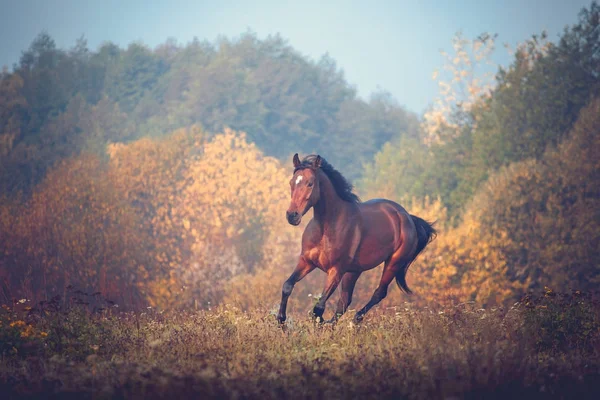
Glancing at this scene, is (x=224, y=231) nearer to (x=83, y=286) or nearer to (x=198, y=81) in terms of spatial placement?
(x=83, y=286)

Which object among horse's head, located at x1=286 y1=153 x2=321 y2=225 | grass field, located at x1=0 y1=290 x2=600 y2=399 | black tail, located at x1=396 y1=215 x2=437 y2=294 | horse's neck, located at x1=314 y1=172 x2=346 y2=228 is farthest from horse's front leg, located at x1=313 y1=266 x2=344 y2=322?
black tail, located at x1=396 y1=215 x2=437 y2=294

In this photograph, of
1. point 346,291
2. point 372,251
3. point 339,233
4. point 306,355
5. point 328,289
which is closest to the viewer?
point 306,355

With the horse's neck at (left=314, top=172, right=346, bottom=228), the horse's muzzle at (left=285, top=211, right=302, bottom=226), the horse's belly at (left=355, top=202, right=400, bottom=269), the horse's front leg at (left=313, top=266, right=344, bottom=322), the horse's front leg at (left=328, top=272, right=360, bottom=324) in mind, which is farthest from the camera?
the horse's belly at (left=355, top=202, right=400, bottom=269)

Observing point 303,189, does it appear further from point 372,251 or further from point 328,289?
point 372,251

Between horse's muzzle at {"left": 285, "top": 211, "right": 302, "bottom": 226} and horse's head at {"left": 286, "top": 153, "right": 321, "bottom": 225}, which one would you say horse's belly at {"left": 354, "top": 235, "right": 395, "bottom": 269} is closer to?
horse's head at {"left": 286, "top": 153, "right": 321, "bottom": 225}

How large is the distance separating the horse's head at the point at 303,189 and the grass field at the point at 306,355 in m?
1.47

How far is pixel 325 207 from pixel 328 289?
44.6 inches

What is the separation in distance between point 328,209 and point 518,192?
31.3 m

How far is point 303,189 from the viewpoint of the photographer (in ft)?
33.0

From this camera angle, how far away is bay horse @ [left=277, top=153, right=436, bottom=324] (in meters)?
10.1

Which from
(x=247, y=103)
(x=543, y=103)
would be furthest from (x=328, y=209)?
(x=247, y=103)

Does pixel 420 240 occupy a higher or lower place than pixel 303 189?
lower

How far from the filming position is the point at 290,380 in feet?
23.0

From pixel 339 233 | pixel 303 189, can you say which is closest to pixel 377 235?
pixel 339 233
